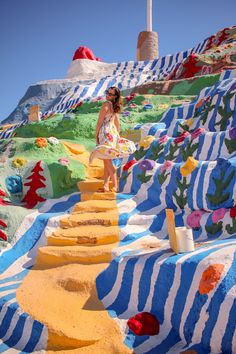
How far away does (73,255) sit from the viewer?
148 inches

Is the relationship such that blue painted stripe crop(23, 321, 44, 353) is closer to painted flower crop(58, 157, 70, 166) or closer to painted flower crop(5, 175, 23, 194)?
painted flower crop(5, 175, 23, 194)

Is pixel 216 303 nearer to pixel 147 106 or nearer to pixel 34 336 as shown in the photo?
pixel 34 336

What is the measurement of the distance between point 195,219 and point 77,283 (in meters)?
1.29

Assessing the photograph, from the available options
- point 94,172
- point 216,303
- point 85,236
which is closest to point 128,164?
point 94,172

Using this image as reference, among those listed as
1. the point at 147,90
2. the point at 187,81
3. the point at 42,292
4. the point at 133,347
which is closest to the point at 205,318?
the point at 133,347

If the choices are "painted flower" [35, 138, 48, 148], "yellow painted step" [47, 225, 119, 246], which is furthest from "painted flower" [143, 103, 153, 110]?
"yellow painted step" [47, 225, 119, 246]

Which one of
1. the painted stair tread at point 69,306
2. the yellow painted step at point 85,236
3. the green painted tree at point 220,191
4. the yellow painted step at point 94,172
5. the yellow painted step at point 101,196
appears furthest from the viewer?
the yellow painted step at point 94,172

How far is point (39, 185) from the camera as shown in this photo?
5266mm

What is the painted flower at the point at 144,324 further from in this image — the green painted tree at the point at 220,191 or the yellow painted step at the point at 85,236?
the green painted tree at the point at 220,191

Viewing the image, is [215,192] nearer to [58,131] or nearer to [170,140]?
[170,140]

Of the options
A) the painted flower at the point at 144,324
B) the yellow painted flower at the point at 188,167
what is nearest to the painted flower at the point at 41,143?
the yellow painted flower at the point at 188,167

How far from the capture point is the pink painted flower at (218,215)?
3606 millimetres

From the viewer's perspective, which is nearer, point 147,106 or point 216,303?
point 216,303

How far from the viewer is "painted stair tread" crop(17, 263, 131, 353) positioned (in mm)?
→ 2779
